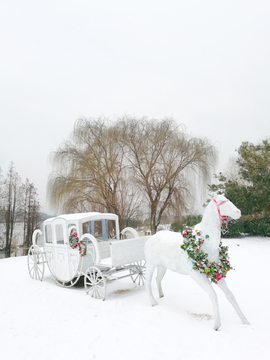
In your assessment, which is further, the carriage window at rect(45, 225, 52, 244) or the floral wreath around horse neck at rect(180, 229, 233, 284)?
the carriage window at rect(45, 225, 52, 244)

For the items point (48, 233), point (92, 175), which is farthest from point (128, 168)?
point (48, 233)

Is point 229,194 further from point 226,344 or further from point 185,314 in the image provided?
point 226,344

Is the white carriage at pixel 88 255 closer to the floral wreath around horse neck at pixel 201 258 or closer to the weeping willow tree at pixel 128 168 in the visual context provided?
the floral wreath around horse neck at pixel 201 258

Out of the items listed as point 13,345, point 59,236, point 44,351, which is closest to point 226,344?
point 44,351

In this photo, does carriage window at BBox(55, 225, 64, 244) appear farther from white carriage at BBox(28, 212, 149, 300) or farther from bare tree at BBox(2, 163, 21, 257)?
bare tree at BBox(2, 163, 21, 257)

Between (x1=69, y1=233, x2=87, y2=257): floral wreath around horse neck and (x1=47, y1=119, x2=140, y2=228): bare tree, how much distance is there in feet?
21.6

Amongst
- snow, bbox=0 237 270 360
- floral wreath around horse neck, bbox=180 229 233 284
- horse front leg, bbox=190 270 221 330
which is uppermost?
floral wreath around horse neck, bbox=180 229 233 284

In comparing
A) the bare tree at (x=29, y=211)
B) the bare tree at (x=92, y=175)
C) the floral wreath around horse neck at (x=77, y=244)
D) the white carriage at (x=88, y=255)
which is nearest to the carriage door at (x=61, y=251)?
the white carriage at (x=88, y=255)

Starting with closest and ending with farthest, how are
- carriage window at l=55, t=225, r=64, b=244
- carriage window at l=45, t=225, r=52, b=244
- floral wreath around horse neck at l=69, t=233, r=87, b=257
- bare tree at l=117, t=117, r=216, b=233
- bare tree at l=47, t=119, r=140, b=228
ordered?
floral wreath around horse neck at l=69, t=233, r=87, b=257
carriage window at l=55, t=225, r=64, b=244
carriage window at l=45, t=225, r=52, b=244
bare tree at l=47, t=119, r=140, b=228
bare tree at l=117, t=117, r=216, b=233

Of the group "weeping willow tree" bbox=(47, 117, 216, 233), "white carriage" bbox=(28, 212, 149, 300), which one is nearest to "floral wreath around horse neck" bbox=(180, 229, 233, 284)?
"white carriage" bbox=(28, 212, 149, 300)

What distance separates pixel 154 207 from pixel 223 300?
8200mm

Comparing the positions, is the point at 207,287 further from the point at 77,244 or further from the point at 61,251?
the point at 61,251

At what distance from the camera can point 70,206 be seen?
1240 centimetres

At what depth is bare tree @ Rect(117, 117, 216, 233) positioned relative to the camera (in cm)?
1301
